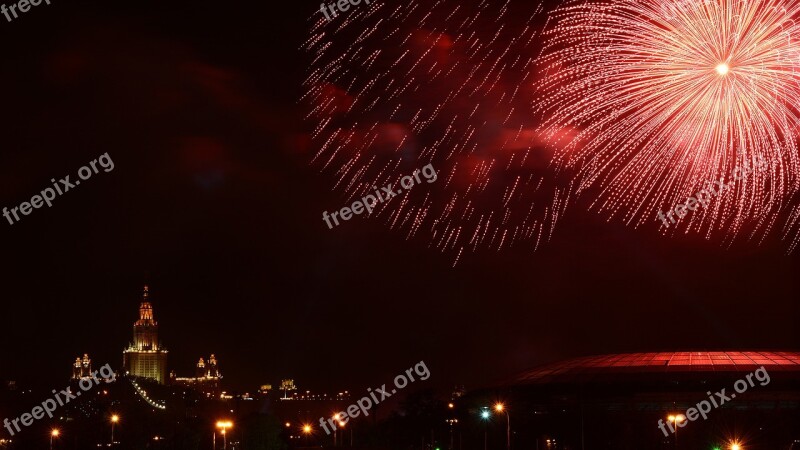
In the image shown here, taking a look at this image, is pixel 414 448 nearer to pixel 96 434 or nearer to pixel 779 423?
pixel 96 434

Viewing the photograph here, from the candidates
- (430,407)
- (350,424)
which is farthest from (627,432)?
(350,424)

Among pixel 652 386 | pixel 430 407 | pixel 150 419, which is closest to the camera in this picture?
pixel 652 386

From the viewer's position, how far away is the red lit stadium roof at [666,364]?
215 ft

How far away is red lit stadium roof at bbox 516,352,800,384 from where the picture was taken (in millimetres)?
65562

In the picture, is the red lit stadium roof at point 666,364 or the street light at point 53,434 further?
the street light at point 53,434

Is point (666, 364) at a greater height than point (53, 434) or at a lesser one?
lesser

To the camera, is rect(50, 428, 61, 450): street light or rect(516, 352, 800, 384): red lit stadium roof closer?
rect(516, 352, 800, 384): red lit stadium roof

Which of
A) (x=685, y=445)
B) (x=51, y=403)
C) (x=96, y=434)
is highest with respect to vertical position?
(x=51, y=403)

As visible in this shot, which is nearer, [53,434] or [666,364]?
[666,364]

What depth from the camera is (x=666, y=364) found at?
2660 inches

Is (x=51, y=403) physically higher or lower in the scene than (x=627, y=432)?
higher

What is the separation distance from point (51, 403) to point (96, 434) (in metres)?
13.5

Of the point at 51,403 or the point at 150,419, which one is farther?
the point at 150,419

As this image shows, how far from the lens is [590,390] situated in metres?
64.8
